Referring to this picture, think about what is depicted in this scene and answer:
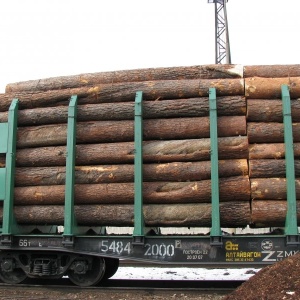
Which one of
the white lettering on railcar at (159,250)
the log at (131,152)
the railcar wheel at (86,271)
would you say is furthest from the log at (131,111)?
the railcar wheel at (86,271)

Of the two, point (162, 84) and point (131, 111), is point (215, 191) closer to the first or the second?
point (131, 111)

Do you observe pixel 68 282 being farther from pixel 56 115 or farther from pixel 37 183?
pixel 56 115

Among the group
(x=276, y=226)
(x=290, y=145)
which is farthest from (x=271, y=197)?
(x=290, y=145)

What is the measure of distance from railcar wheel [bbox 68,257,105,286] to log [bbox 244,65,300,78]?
4.92 metres

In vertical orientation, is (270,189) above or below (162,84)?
below

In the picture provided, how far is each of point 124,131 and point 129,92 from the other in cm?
85

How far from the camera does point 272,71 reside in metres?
8.13

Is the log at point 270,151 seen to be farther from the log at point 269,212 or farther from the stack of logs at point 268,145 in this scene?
the log at point 269,212

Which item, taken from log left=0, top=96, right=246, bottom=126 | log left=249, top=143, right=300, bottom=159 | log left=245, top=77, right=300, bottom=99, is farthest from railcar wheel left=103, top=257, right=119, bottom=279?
log left=245, top=77, right=300, bottom=99

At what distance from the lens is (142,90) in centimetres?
811

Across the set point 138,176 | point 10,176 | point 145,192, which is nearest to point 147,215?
point 145,192

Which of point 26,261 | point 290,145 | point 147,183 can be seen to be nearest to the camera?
point 290,145

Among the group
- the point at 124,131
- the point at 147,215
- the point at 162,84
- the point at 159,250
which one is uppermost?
the point at 162,84

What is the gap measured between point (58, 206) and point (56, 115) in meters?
1.93
